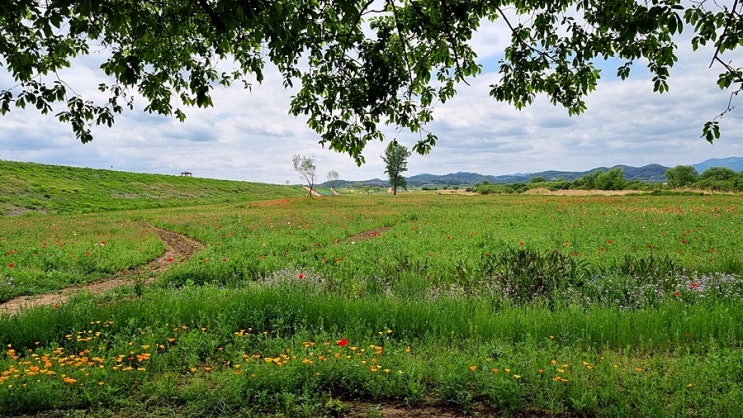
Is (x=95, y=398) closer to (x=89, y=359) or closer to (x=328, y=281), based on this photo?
(x=89, y=359)

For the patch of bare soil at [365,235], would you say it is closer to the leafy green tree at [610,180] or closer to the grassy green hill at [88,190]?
the grassy green hill at [88,190]

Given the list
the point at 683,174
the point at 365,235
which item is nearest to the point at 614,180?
the point at 683,174

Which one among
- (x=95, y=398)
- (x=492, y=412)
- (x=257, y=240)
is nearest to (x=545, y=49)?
(x=492, y=412)

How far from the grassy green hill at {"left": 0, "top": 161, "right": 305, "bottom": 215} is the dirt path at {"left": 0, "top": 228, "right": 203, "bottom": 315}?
97.3 feet

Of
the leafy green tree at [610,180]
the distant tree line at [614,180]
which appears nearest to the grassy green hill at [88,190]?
the distant tree line at [614,180]

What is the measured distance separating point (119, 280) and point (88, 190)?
50733 mm

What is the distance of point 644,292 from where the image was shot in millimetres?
7785

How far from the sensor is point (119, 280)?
1209cm

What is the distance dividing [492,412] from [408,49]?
5964 mm

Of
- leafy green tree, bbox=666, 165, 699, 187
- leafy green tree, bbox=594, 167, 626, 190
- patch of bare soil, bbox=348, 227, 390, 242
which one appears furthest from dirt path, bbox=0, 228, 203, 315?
leafy green tree, bbox=666, 165, 699, 187

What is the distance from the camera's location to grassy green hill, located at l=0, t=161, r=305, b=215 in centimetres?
4234

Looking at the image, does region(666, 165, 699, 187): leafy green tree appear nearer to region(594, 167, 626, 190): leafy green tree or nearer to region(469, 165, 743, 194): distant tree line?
region(469, 165, 743, 194): distant tree line

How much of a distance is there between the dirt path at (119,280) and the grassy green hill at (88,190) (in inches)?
1167

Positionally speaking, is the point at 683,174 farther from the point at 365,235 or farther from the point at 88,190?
the point at 88,190
